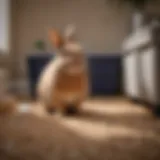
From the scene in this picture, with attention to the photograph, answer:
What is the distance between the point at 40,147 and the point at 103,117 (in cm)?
36

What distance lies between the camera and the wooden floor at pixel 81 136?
0.43 metres

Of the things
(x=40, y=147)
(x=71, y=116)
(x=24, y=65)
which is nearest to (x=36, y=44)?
(x=24, y=65)

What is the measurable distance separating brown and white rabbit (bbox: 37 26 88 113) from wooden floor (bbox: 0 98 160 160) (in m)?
0.05

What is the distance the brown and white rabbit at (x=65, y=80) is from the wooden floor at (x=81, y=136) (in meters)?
Answer: 0.05

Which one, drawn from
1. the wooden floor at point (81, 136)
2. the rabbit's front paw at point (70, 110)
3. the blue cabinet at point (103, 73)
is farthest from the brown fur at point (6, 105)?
the blue cabinet at point (103, 73)

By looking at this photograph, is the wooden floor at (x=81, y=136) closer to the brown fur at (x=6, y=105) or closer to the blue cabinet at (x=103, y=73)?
the brown fur at (x=6, y=105)

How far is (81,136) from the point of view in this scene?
22.0 inches

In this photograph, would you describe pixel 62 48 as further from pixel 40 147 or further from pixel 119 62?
pixel 119 62

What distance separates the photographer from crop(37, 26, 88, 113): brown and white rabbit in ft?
2.69

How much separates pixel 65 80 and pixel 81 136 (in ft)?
0.95

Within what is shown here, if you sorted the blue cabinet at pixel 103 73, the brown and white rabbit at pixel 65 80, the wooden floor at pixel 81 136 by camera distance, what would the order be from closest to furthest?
the wooden floor at pixel 81 136, the brown and white rabbit at pixel 65 80, the blue cabinet at pixel 103 73

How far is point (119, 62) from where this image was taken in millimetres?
1491

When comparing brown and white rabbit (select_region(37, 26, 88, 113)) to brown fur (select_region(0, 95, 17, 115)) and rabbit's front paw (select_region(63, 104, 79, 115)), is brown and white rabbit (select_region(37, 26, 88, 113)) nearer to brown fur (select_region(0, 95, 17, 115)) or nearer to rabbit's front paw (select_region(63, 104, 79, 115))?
rabbit's front paw (select_region(63, 104, 79, 115))

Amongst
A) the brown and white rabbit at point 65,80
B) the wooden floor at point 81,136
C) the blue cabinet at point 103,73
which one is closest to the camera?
the wooden floor at point 81,136
